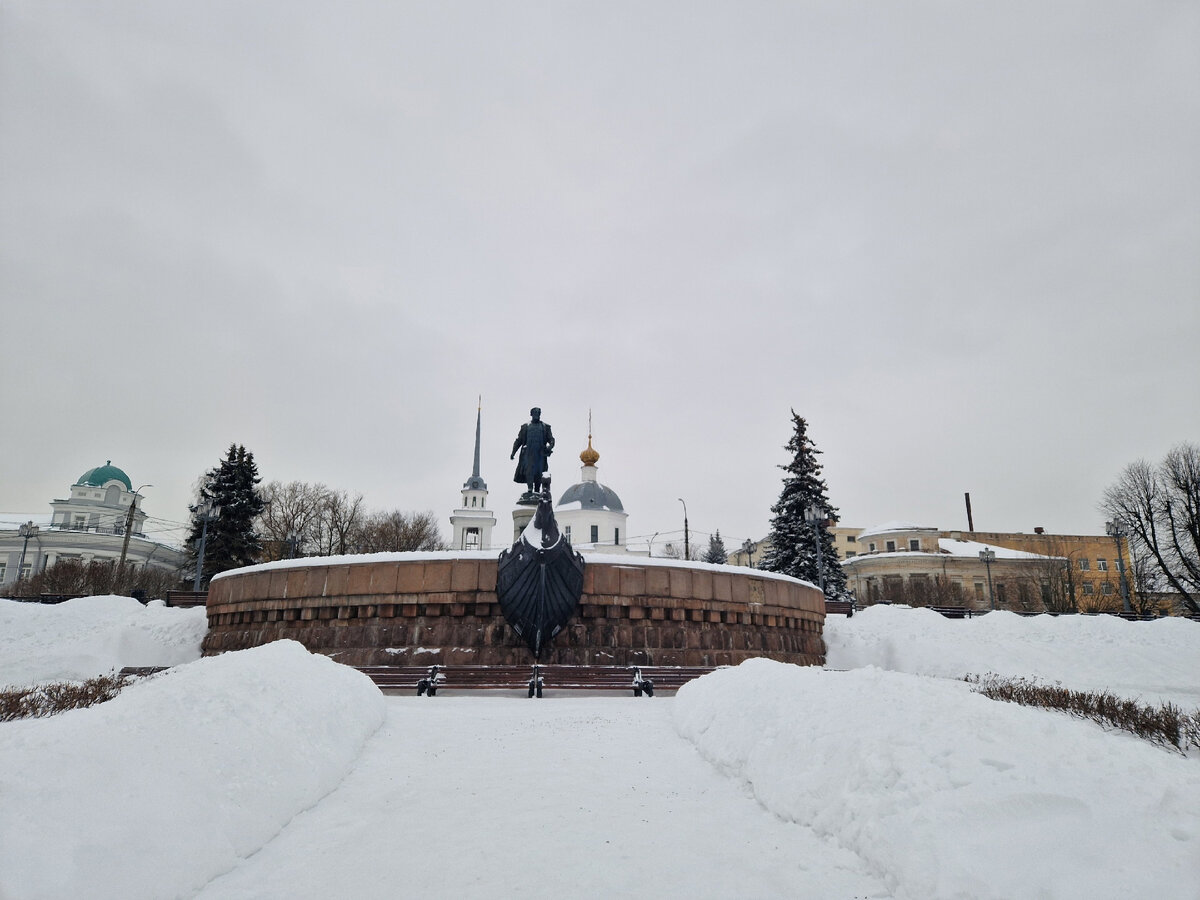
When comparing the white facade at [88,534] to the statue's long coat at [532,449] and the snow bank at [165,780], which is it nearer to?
the statue's long coat at [532,449]

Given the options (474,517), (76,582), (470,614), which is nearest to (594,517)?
(474,517)

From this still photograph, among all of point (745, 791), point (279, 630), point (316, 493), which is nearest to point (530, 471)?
point (279, 630)

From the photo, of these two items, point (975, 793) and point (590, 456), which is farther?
point (590, 456)

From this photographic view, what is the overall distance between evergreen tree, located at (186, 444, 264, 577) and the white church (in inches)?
→ 668

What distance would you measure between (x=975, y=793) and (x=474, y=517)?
61.2m

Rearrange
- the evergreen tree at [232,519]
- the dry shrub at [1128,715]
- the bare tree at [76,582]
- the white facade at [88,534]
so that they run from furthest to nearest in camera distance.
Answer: the white facade at [88,534] < the evergreen tree at [232,519] < the bare tree at [76,582] < the dry shrub at [1128,715]

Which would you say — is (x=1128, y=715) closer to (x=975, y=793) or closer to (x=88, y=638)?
(x=975, y=793)

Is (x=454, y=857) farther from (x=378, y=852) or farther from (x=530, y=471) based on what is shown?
(x=530, y=471)

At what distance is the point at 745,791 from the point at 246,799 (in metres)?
3.41

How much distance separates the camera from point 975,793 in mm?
3748

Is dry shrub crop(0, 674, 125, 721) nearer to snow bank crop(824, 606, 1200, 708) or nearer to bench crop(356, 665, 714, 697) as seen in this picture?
bench crop(356, 665, 714, 697)

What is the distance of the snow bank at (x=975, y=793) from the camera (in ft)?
10.2

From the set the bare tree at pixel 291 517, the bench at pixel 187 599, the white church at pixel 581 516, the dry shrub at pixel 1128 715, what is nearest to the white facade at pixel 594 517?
the white church at pixel 581 516

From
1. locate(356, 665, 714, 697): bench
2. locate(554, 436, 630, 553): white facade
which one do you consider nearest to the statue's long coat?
locate(356, 665, 714, 697): bench
